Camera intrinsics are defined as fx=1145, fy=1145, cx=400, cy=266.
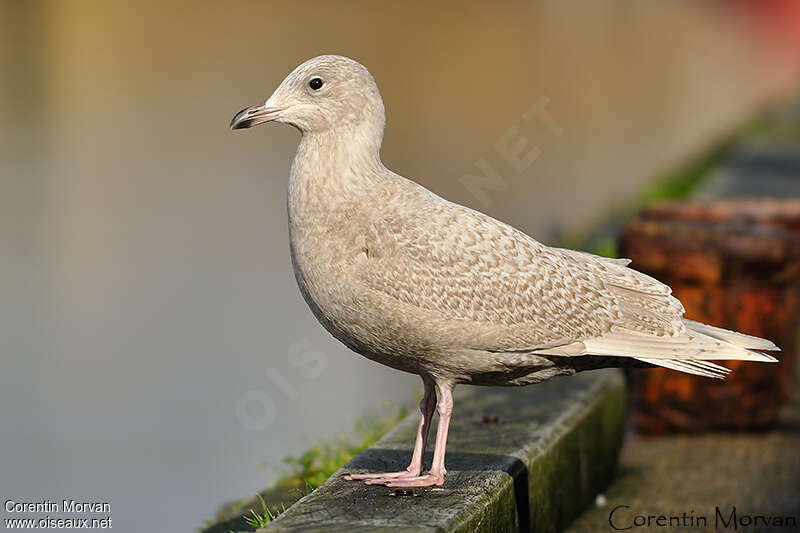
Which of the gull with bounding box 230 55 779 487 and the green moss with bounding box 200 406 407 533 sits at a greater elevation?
the gull with bounding box 230 55 779 487

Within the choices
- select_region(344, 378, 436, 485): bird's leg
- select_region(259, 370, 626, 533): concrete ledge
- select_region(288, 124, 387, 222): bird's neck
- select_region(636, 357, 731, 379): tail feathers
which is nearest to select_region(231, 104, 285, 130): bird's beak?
select_region(288, 124, 387, 222): bird's neck

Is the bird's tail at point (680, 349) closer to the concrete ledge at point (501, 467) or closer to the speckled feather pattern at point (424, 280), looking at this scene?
the speckled feather pattern at point (424, 280)

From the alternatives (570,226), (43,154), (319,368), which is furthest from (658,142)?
(319,368)

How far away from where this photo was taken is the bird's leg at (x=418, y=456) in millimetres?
4168

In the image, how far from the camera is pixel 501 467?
4.41 metres

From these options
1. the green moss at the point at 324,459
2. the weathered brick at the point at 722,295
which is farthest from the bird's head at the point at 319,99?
the weathered brick at the point at 722,295

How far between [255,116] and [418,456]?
1.36 m

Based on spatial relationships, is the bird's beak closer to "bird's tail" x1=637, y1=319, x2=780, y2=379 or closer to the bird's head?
the bird's head

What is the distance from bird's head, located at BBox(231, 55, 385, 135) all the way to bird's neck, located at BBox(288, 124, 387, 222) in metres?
0.04

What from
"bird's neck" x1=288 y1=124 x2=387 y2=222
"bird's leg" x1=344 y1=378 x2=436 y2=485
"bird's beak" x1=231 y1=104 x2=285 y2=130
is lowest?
"bird's leg" x1=344 y1=378 x2=436 y2=485

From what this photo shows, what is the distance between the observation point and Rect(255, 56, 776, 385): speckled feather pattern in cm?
387

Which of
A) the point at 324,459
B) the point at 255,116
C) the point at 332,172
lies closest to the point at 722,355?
the point at 332,172

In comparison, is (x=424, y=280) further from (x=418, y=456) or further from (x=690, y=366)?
(x=690, y=366)

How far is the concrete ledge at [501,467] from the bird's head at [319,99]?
132 cm
